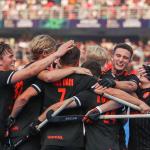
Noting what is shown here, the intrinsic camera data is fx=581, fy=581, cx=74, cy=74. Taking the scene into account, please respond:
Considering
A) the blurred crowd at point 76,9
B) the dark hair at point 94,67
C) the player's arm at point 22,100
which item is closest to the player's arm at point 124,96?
the dark hair at point 94,67

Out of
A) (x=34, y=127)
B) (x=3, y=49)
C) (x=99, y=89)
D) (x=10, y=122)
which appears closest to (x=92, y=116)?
(x=99, y=89)

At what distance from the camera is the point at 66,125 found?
4953 millimetres

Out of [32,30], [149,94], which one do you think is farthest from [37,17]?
[149,94]

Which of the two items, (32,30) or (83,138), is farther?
(32,30)

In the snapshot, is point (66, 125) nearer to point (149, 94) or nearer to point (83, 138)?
point (83, 138)

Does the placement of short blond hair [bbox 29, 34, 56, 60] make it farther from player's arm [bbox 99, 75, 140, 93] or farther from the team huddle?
player's arm [bbox 99, 75, 140, 93]

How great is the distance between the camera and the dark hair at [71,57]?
195 inches

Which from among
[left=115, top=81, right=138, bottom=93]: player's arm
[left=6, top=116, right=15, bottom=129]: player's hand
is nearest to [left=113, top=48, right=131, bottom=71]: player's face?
[left=115, top=81, right=138, bottom=93]: player's arm

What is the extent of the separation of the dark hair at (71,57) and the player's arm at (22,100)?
1.18ft

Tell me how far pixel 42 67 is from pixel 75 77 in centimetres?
30

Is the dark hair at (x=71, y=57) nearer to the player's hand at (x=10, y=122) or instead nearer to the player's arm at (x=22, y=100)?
the player's arm at (x=22, y=100)

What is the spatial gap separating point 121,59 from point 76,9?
21.6 meters

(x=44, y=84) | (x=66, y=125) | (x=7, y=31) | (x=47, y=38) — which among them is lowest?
(x=7, y=31)

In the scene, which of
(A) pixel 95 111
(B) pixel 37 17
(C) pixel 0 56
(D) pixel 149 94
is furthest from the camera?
(B) pixel 37 17
